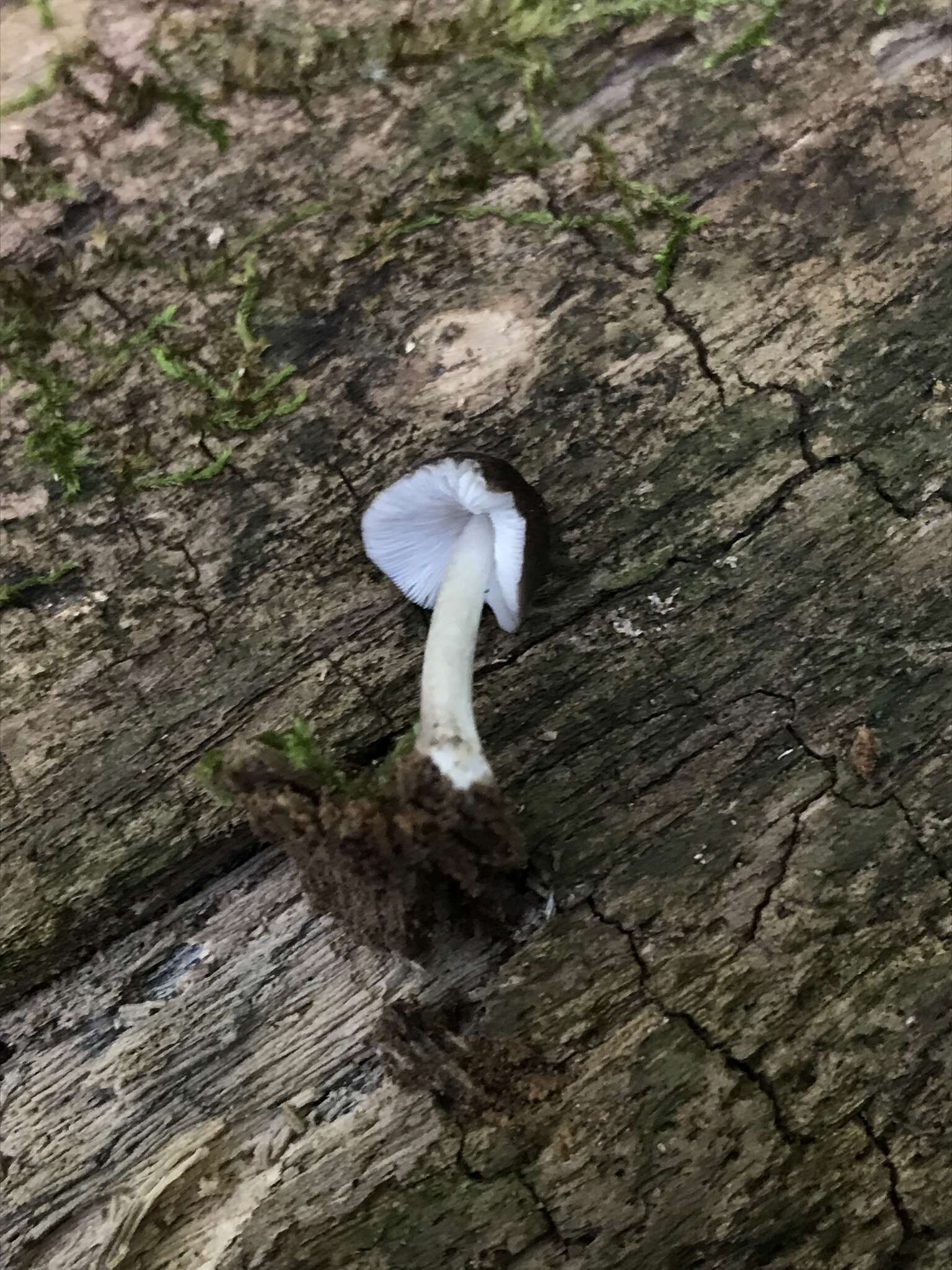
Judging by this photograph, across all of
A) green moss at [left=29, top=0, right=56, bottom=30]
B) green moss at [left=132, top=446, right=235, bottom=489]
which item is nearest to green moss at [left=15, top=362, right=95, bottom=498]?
green moss at [left=132, top=446, right=235, bottom=489]

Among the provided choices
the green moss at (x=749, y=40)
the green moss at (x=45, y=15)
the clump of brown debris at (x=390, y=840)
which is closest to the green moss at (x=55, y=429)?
the clump of brown debris at (x=390, y=840)

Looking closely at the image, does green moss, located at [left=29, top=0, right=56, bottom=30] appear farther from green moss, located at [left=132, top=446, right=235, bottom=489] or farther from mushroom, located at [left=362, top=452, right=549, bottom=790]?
mushroom, located at [left=362, top=452, right=549, bottom=790]

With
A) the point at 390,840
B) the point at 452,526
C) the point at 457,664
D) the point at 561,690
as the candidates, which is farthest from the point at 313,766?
the point at 452,526

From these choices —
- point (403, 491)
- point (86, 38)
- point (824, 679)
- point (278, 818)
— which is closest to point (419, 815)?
point (278, 818)

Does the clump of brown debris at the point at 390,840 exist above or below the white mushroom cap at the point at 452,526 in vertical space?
below

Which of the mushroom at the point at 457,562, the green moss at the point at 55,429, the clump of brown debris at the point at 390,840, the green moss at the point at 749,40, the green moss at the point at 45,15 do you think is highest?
the green moss at the point at 45,15

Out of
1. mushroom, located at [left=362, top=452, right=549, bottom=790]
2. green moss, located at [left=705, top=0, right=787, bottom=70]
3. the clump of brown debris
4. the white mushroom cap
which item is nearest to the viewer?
the clump of brown debris

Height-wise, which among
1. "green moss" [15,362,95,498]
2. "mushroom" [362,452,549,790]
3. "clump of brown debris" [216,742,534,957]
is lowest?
"clump of brown debris" [216,742,534,957]

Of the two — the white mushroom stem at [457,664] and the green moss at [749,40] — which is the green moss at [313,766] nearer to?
the white mushroom stem at [457,664]

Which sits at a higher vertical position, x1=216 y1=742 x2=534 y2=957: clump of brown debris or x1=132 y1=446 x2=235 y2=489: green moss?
x1=132 y1=446 x2=235 y2=489: green moss
